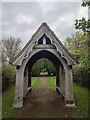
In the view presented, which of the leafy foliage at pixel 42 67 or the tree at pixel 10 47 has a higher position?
the tree at pixel 10 47

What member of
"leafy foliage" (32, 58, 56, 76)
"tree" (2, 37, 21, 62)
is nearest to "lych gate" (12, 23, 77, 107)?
"leafy foliage" (32, 58, 56, 76)

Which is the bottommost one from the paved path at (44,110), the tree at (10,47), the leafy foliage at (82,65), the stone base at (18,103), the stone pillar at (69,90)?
the paved path at (44,110)

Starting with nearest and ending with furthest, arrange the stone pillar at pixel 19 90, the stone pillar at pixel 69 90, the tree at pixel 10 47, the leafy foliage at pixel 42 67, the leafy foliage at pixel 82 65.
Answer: the leafy foliage at pixel 82 65, the stone pillar at pixel 19 90, the stone pillar at pixel 69 90, the leafy foliage at pixel 42 67, the tree at pixel 10 47

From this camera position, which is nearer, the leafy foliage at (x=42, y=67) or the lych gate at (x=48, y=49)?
the lych gate at (x=48, y=49)

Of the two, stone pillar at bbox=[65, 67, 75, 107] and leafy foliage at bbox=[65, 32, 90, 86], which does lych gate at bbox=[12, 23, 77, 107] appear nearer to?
stone pillar at bbox=[65, 67, 75, 107]

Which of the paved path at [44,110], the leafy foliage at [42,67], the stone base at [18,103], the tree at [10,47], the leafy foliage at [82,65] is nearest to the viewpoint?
the paved path at [44,110]

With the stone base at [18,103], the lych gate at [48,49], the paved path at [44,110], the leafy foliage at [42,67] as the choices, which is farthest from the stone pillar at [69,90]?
the leafy foliage at [42,67]

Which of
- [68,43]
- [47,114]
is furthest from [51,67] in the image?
[47,114]

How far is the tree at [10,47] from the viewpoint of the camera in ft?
137

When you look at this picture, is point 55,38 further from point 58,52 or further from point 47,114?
point 47,114

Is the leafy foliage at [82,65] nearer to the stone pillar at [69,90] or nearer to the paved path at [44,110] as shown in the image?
the stone pillar at [69,90]

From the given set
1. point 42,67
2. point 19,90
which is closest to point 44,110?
point 19,90

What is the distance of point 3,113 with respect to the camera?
1066 centimetres

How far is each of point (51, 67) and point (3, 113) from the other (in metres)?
23.5
